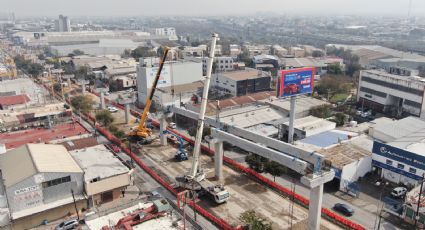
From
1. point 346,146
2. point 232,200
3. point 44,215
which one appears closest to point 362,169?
point 346,146

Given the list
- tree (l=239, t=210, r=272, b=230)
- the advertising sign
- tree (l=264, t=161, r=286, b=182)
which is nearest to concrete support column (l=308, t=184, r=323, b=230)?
tree (l=239, t=210, r=272, b=230)

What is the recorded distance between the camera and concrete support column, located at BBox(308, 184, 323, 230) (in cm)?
2019

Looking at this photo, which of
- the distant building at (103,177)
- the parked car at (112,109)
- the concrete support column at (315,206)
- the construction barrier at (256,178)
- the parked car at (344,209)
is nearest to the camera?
the concrete support column at (315,206)

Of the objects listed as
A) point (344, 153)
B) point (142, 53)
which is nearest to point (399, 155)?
point (344, 153)

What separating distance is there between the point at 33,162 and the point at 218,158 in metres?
14.0

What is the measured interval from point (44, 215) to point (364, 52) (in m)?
95.8

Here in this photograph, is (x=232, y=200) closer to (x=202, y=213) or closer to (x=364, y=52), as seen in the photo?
(x=202, y=213)

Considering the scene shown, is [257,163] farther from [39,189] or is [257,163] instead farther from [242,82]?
[242,82]

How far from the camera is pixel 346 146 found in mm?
30766

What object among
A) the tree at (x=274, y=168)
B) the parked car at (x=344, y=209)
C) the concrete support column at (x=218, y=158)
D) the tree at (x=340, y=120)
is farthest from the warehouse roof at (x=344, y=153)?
the tree at (x=340, y=120)

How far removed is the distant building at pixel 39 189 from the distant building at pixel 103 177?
74 centimetres

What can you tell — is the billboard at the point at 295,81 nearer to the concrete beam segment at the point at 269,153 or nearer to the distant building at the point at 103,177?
the concrete beam segment at the point at 269,153

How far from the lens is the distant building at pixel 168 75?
54.0 metres

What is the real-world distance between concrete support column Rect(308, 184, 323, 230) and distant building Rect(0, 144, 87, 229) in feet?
51.4
